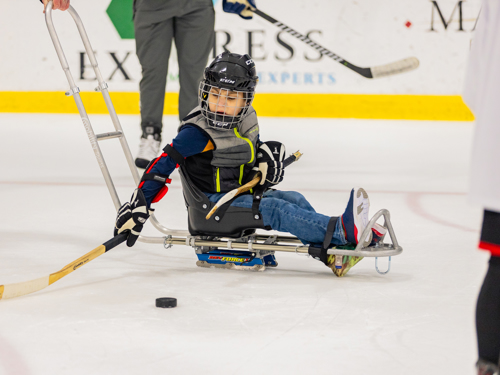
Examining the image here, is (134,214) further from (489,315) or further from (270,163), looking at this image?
(489,315)

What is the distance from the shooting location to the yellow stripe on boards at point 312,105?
271 inches

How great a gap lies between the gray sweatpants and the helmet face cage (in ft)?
5.51

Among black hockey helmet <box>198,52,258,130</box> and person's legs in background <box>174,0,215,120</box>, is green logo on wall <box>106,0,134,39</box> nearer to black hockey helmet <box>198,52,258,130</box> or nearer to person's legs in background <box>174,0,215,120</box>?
person's legs in background <box>174,0,215,120</box>

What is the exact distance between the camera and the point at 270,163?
195cm

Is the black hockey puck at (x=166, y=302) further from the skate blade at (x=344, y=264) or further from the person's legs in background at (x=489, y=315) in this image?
the person's legs in background at (x=489, y=315)

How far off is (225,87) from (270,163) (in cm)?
25

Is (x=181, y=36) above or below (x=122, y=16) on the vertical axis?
above

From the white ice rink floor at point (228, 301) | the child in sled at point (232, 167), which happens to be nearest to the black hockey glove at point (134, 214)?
the child in sled at point (232, 167)

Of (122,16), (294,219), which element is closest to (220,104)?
(294,219)

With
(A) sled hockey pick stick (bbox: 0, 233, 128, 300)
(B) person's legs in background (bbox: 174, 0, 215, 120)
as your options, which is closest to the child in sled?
(A) sled hockey pick stick (bbox: 0, 233, 128, 300)

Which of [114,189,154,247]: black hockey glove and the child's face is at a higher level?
the child's face

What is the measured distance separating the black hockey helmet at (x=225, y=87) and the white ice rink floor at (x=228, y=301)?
43 cm

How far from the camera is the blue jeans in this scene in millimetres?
1852

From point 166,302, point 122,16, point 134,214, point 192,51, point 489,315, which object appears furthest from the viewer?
point 122,16
